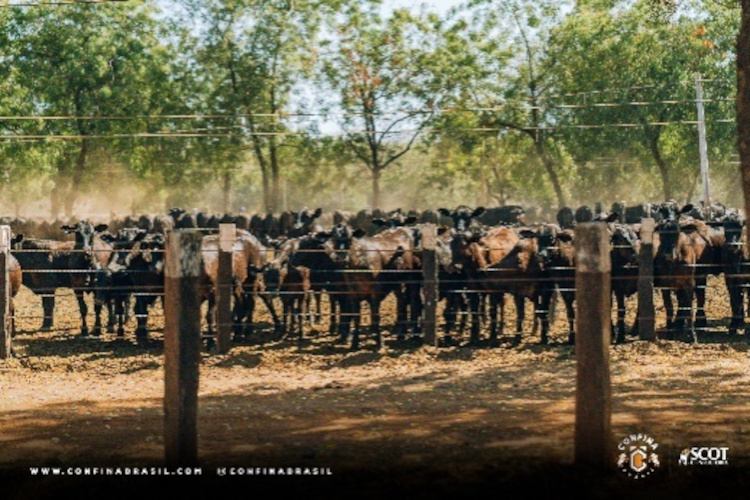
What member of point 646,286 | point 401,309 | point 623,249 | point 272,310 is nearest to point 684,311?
point 646,286

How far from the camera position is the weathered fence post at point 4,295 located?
16516 mm

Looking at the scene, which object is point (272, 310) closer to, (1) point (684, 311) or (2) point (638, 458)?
(1) point (684, 311)

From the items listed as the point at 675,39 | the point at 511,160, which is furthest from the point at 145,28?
the point at 675,39

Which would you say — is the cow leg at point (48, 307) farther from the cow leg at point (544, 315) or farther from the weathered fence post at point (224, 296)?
the cow leg at point (544, 315)

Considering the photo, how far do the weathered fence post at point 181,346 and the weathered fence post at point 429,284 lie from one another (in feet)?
35.4

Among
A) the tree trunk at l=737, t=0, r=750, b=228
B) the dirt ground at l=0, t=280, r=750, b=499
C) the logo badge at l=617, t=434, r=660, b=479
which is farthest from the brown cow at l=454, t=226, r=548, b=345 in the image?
the logo badge at l=617, t=434, r=660, b=479

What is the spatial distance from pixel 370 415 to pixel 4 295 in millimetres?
8201

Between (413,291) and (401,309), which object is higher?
(413,291)

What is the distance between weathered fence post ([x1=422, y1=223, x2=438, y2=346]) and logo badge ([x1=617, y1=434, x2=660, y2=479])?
10.0 meters

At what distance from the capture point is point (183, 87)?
5434 cm

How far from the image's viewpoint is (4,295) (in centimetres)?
1655

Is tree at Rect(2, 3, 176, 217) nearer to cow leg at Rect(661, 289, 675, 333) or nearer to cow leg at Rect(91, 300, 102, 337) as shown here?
cow leg at Rect(91, 300, 102, 337)

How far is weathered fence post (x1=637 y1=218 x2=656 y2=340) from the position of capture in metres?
17.5

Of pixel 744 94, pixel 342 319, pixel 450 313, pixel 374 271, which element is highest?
pixel 744 94
